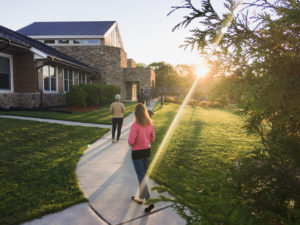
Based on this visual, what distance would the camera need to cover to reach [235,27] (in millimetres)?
2229

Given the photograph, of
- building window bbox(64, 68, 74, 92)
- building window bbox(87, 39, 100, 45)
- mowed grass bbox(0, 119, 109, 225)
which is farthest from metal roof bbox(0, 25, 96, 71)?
building window bbox(87, 39, 100, 45)

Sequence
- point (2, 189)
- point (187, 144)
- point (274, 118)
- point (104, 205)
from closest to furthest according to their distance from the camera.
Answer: point (274, 118), point (104, 205), point (2, 189), point (187, 144)

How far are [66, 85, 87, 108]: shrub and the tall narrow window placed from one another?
3.60 m

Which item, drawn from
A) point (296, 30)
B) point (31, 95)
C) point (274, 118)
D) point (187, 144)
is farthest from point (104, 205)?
point (31, 95)

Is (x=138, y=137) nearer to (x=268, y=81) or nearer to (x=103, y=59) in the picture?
(x=268, y=81)

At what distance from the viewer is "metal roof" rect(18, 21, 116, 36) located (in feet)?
96.3

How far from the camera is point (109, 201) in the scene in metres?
3.67

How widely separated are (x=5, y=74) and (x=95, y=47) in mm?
15835

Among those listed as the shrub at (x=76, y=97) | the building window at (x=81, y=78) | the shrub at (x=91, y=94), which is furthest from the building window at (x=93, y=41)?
the shrub at (x=76, y=97)

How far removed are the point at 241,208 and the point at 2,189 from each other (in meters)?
4.15

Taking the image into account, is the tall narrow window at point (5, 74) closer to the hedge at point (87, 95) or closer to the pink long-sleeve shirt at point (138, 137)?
the hedge at point (87, 95)

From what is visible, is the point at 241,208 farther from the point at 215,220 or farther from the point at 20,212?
the point at 20,212

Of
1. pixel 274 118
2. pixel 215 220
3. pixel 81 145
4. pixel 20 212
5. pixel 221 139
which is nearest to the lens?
pixel 215 220

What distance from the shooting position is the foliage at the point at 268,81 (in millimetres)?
1851
